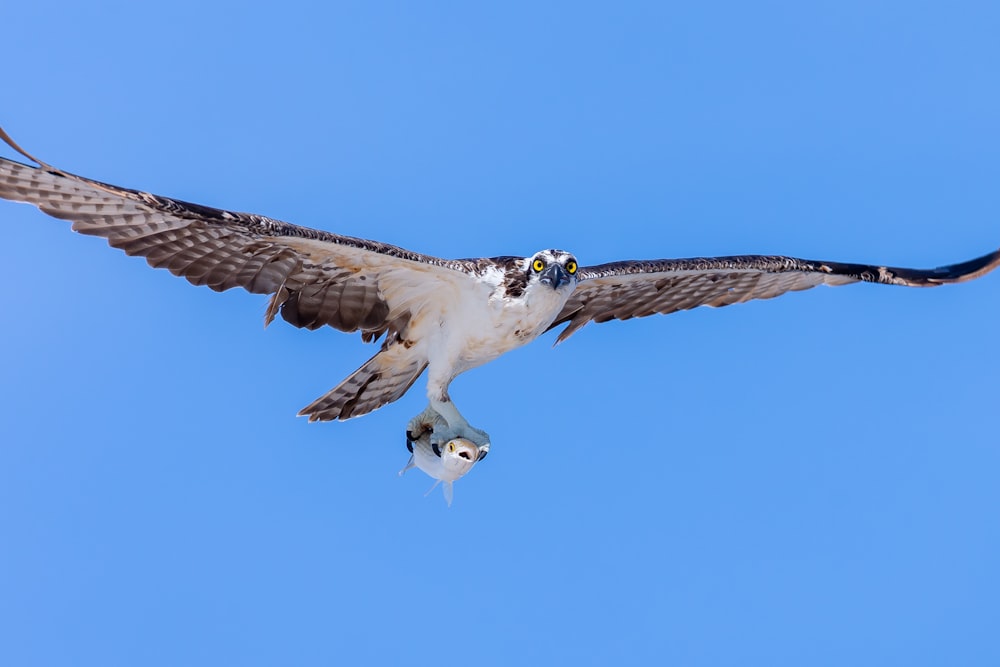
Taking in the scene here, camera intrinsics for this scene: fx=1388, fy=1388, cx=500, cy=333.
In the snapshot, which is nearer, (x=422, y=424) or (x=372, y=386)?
(x=422, y=424)

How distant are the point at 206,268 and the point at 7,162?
6.77 feet

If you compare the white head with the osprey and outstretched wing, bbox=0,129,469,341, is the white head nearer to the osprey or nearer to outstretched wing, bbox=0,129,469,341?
the osprey

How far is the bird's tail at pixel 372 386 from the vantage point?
1433 cm

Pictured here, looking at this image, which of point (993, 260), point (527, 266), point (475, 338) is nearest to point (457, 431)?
point (475, 338)

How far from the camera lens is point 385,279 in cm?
1388

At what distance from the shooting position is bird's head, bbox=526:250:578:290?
13.0 meters

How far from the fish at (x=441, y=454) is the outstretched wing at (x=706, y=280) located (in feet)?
7.07

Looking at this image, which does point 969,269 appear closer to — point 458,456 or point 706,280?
point 706,280

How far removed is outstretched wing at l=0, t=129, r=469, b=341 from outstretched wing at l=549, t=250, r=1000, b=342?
2088 mm

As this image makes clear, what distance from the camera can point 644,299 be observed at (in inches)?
625

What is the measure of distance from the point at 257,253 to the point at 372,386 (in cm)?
212

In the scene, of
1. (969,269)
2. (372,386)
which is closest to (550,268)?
(372,386)

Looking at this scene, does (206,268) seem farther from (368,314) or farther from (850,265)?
(850,265)

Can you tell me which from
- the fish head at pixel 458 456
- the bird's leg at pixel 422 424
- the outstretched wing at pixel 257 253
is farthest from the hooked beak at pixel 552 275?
the bird's leg at pixel 422 424
